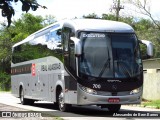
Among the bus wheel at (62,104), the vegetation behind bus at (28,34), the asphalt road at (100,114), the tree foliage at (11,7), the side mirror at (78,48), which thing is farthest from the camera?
the vegetation behind bus at (28,34)

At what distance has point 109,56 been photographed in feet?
49.5

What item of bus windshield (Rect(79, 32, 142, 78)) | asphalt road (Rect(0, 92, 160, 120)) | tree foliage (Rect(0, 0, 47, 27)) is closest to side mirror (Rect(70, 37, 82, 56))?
bus windshield (Rect(79, 32, 142, 78))

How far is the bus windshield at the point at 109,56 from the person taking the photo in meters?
15.0

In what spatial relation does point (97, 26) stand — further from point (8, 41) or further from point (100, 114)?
point (8, 41)

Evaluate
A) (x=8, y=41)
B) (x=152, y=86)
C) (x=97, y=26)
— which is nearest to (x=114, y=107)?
(x=97, y=26)

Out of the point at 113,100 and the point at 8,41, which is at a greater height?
the point at 8,41

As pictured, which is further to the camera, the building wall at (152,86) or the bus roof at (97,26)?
the building wall at (152,86)

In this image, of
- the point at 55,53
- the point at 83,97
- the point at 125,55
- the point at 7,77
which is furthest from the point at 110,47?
the point at 7,77

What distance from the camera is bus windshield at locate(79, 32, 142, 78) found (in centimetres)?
1496

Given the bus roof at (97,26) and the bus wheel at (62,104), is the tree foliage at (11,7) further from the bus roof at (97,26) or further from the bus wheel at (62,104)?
the bus wheel at (62,104)

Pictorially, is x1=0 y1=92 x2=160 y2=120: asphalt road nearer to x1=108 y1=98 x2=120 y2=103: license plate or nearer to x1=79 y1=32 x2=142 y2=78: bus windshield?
x1=108 y1=98 x2=120 y2=103: license plate

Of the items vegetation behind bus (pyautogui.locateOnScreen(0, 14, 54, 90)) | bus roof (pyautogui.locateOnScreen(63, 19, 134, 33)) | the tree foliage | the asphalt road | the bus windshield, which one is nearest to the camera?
the tree foliage

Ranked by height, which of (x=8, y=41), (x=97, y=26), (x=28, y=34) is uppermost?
(x=28, y=34)

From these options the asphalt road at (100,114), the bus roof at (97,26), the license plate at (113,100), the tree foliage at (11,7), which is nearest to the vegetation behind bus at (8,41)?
the asphalt road at (100,114)
